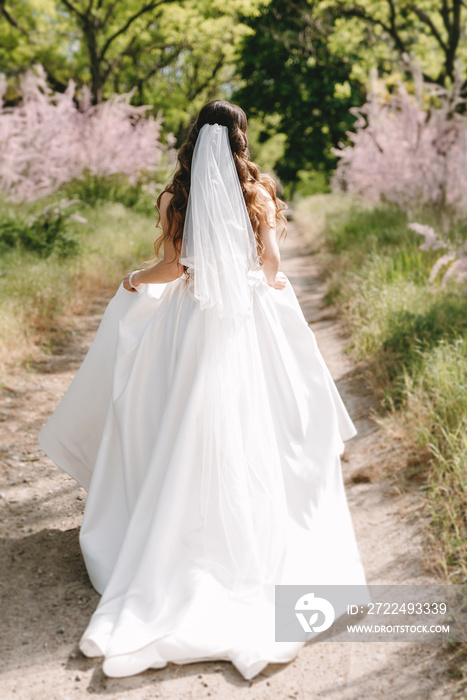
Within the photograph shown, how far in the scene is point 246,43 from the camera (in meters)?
17.9

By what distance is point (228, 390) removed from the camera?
111 inches

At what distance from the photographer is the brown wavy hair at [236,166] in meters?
2.85

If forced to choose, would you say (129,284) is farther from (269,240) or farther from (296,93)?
(296,93)

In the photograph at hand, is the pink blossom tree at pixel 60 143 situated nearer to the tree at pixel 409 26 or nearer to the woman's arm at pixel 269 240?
the tree at pixel 409 26

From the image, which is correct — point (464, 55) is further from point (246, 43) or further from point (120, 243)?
point (120, 243)

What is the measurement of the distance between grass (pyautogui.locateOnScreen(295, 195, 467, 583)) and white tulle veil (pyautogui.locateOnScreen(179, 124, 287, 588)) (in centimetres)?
86

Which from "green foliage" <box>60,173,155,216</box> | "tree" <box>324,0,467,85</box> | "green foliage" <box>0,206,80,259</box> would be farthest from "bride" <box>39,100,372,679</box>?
"green foliage" <box>60,173,155,216</box>

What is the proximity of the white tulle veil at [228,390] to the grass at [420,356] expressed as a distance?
0.86m

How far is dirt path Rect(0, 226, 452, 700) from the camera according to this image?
2311mm

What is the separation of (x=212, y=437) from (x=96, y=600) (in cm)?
85

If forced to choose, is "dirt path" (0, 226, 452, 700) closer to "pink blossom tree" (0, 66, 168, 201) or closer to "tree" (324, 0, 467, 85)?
"pink blossom tree" (0, 66, 168, 201)
